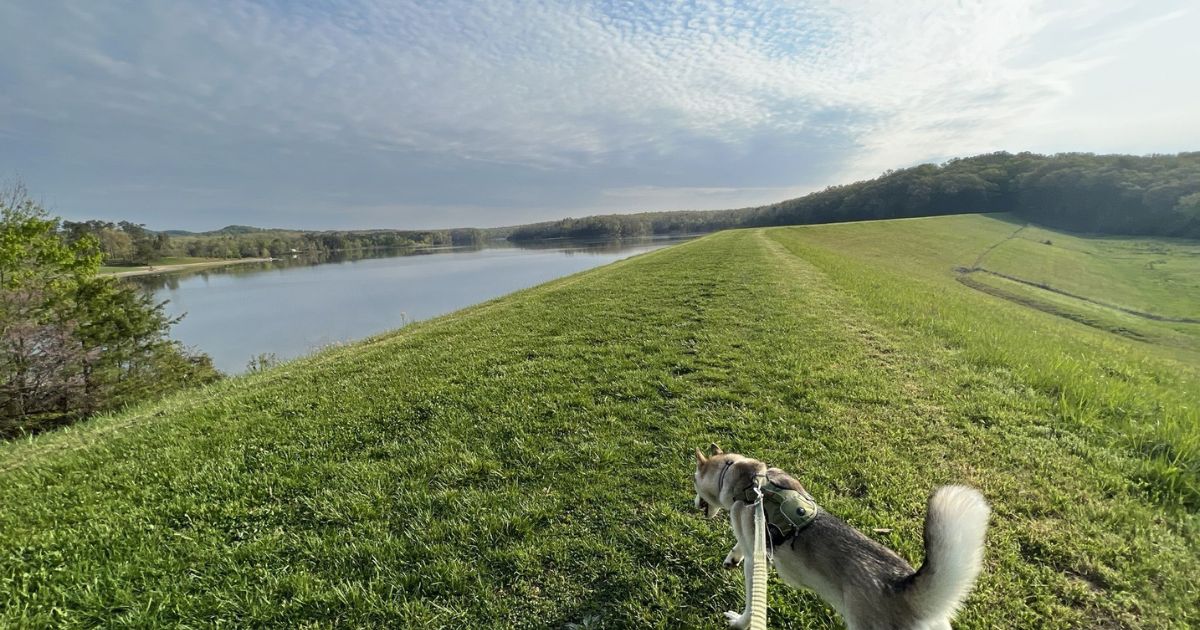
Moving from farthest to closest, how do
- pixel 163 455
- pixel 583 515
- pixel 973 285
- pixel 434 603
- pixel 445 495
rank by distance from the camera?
pixel 973 285 < pixel 163 455 < pixel 445 495 < pixel 583 515 < pixel 434 603

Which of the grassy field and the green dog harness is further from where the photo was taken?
the grassy field

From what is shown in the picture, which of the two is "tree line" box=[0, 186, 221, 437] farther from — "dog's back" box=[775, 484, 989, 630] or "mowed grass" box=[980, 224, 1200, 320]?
"mowed grass" box=[980, 224, 1200, 320]

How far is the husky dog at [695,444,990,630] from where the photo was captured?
6.16 ft

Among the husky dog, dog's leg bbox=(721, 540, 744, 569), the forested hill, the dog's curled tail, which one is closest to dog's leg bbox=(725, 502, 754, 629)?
the husky dog

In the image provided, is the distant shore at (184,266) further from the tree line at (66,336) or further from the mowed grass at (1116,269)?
the mowed grass at (1116,269)

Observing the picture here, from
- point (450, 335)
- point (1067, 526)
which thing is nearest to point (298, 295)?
point (450, 335)

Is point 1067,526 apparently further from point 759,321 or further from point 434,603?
point 759,321

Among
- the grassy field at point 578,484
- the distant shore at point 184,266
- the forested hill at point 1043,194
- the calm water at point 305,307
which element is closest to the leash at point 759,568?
the grassy field at point 578,484

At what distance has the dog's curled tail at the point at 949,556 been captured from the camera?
1862mm

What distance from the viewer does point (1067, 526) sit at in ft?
10.8

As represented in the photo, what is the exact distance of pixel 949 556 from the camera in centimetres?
189

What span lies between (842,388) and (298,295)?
57.8m

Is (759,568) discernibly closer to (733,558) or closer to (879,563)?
(879,563)

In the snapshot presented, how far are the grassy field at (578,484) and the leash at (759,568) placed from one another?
2.74 ft
